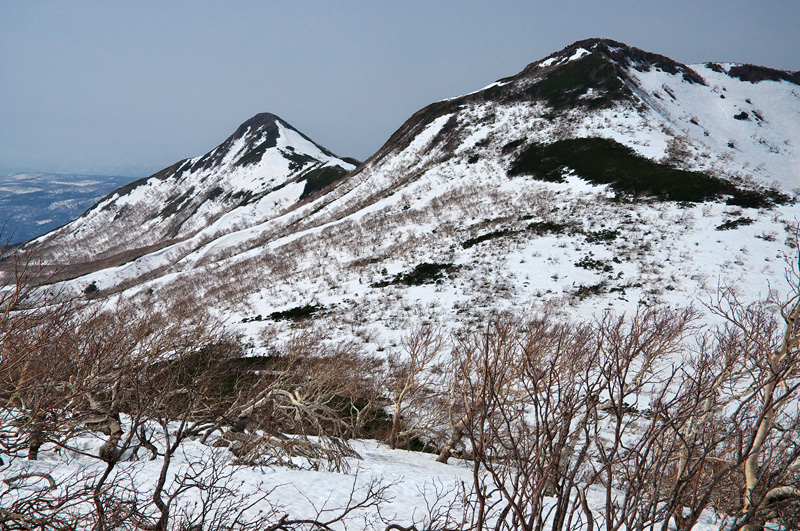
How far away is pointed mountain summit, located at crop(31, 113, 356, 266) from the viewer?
60500 mm

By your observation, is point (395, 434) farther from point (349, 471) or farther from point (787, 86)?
point (787, 86)

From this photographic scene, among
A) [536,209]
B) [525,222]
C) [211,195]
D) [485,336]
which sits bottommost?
[485,336]

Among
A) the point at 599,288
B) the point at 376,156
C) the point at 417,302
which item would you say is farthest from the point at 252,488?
the point at 376,156

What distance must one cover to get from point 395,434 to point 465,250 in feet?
46.6

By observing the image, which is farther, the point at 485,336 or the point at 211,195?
the point at 211,195

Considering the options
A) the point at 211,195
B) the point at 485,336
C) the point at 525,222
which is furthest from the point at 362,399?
the point at 211,195

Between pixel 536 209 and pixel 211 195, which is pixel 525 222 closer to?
pixel 536 209

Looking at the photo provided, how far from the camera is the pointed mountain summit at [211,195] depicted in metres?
60.5

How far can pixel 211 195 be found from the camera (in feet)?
248

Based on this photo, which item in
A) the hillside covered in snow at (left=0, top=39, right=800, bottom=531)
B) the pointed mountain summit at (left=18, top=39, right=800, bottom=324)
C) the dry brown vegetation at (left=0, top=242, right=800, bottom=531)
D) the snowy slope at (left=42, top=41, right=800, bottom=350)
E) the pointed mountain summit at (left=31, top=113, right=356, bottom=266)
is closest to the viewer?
the hillside covered in snow at (left=0, top=39, right=800, bottom=531)

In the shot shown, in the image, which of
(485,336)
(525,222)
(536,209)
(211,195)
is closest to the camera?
(485,336)

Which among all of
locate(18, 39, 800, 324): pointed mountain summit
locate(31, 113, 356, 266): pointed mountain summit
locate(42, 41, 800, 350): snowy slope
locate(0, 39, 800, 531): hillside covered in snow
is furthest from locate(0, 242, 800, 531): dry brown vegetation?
locate(31, 113, 356, 266): pointed mountain summit

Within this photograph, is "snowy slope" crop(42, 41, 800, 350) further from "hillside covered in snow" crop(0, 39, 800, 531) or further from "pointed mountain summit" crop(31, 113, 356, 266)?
"pointed mountain summit" crop(31, 113, 356, 266)

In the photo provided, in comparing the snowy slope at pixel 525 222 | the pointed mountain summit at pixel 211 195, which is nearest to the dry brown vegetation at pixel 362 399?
the snowy slope at pixel 525 222
